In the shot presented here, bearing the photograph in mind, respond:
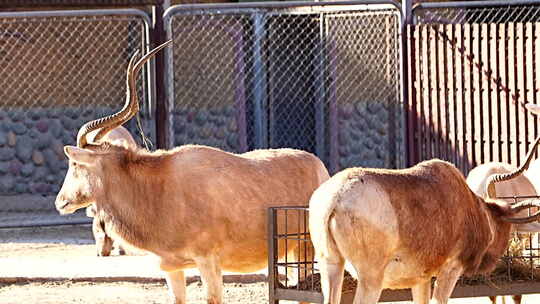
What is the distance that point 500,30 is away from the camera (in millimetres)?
13453

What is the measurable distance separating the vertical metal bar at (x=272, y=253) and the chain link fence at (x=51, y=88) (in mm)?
8153

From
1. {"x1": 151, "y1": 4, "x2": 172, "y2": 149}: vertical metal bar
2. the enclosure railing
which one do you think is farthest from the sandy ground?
the enclosure railing

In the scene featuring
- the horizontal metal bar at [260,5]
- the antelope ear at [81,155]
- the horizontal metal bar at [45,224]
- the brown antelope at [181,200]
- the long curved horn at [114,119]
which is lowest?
the horizontal metal bar at [45,224]

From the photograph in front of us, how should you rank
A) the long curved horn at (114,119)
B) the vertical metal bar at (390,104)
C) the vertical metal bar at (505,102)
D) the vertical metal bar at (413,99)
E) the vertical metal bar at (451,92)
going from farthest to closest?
the vertical metal bar at (390,104), the vertical metal bar at (413,99), the vertical metal bar at (451,92), the vertical metal bar at (505,102), the long curved horn at (114,119)

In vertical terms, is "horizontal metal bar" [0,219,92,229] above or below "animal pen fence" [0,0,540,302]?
below

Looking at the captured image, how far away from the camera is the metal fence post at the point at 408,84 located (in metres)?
14.0

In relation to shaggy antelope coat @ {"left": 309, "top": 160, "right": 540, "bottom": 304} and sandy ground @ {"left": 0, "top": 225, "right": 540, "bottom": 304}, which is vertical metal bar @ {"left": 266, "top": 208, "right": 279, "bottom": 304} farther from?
sandy ground @ {"left": 0, "top": 225, "right": 540, "bottom": 304}

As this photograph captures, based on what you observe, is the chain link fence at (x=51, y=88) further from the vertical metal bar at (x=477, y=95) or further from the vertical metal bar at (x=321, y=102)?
the vertical metal bar at (x=477, y=95)

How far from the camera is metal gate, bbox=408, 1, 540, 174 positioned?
13.3 m

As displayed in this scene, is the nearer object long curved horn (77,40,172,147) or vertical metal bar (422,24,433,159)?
long curved horn (77,40,172,147)

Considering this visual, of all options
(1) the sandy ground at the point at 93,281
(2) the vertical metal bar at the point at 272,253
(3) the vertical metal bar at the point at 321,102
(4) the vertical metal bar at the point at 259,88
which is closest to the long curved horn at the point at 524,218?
(2) the vertical metal bar at the point at 272,253

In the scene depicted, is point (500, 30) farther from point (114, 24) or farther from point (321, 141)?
point (114, 24)

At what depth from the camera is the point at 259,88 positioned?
50.5ft

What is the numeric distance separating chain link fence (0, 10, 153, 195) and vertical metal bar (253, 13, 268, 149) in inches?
60.6
